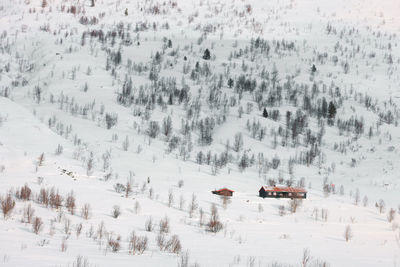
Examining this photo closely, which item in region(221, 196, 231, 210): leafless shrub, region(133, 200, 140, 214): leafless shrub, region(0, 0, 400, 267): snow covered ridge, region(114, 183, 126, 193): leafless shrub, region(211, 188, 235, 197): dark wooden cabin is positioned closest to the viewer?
region(0, 0, 400, 267): snow covered ridge

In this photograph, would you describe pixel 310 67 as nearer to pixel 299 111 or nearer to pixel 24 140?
pixel 299 111

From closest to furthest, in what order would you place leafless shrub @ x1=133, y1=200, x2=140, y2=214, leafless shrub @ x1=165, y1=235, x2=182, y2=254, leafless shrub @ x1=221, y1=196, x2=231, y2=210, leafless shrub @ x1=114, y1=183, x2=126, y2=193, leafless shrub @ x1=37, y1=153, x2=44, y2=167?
leafless shrub @ x1=165, y1=235, x2=182, y2=254 < leafless shrub @ x1=133, y1=200, x2=140, y2=214 < leafless shrub @ x1=114, y1=183, x2=126, y2=193 < leafless shrub @ x1=221, y1=196, x2=231, y2=210 < leafless shrub @ x1=37, y1=153, x2=44, y2=167

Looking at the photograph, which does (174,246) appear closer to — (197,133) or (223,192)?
(223,192)

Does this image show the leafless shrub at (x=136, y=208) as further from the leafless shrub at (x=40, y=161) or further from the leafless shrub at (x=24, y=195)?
the leafless shrub at (x=40, y=161)

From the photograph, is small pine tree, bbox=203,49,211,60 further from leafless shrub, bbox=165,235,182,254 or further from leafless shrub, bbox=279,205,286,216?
leafless shrub, bbox=165,235,182,254

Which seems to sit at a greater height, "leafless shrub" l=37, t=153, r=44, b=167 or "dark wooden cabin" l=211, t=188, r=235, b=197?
"leafless shrub" l=37, t=153, r=44, b=167

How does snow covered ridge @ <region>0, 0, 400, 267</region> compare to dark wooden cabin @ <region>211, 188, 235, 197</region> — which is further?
dark wooden cabin @ <region>211, 188, 235, 197</region>

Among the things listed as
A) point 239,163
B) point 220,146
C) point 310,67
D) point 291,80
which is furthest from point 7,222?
point 310,67

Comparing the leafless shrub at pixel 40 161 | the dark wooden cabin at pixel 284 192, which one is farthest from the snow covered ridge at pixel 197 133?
the dark wooden cabin at pixel 284 192

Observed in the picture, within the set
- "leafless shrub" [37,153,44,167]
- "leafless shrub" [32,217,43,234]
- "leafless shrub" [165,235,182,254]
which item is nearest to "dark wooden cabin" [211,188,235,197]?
"leafless shrub" [37,153,44,167]
